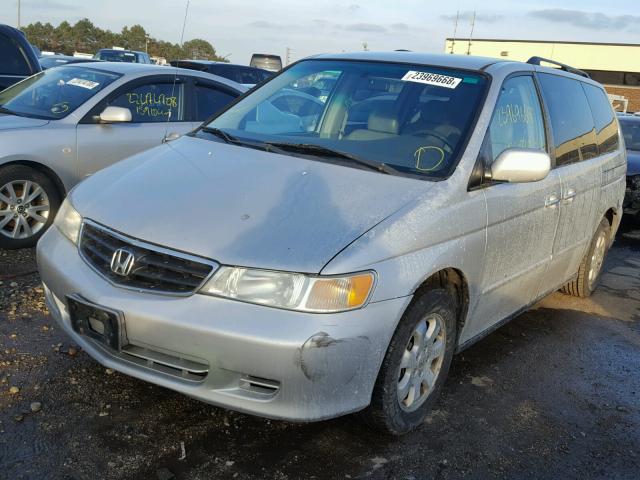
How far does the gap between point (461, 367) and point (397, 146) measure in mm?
1477

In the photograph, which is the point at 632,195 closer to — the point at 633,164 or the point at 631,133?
the point at 633,164

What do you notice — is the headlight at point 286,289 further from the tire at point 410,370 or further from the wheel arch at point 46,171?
the wheel arch at point 46,171

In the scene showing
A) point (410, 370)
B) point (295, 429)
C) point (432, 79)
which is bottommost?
point (295, 429)

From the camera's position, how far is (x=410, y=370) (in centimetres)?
308

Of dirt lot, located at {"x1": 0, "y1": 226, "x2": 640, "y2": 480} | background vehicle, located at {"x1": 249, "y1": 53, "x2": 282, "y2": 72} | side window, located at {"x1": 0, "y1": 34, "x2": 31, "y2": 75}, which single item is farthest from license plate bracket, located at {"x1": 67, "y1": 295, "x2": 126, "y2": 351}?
background vehicle, located at {"x1": 249, "y1": 53, "x2": 282, "y2": 72}

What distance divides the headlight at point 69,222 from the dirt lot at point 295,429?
793mm

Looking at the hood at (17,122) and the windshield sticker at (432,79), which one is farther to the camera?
the hood at (17,122)

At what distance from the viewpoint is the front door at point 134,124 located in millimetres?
5773

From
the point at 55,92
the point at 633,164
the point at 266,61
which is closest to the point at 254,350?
the point at 55,92

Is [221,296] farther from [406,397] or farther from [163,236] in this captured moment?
[406,397]

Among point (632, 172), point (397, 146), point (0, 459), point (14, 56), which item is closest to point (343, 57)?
point (397, 146)

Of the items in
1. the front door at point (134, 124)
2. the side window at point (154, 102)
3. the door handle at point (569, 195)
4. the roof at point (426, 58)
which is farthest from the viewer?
the side window at point (154, 102)

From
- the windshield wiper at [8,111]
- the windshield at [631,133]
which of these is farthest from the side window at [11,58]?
the windshield at [631,133]

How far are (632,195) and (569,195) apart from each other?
16.7 ft
